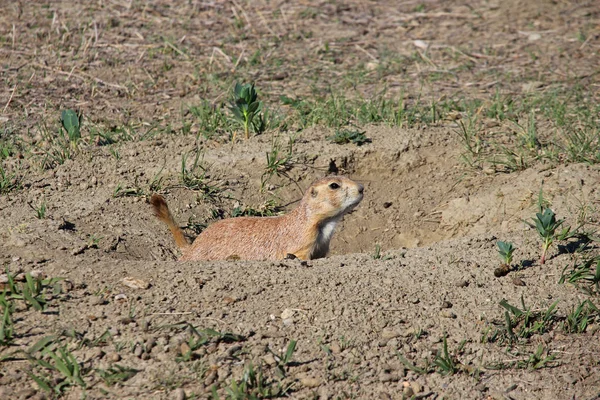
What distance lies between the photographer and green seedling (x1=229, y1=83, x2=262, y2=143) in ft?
19.0

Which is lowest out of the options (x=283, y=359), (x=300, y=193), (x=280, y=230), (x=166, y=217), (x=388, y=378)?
(x=300, y=193)

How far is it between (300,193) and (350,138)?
0.64 m

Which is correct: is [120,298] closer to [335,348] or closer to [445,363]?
[335,348]

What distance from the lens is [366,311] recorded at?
3.93 metres

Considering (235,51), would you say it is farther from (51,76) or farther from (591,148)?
(591,148)

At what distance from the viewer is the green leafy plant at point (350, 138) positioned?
6172 millimetres

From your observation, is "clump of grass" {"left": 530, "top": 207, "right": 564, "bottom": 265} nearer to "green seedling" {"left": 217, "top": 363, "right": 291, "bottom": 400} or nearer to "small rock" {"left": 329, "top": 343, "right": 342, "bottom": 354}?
"small rock" {"left": 329, "top": 343, "right": 342, "bottom": 354}

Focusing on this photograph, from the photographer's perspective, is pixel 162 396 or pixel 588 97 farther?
pixel 588 97

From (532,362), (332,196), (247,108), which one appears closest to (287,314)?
(532,362)

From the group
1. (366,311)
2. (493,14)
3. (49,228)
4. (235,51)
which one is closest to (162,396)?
(366,311)

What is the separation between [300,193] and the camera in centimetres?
604

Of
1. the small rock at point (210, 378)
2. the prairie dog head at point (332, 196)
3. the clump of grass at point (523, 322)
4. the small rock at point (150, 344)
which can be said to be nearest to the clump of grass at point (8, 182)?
the prairie dog head at point (332, 196)

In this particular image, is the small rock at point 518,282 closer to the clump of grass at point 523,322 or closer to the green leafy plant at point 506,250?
the green leafy plant at point 506,250

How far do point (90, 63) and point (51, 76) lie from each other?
1.40ft
